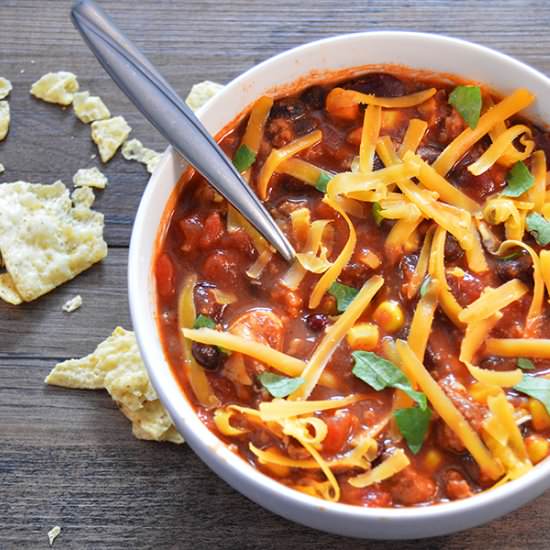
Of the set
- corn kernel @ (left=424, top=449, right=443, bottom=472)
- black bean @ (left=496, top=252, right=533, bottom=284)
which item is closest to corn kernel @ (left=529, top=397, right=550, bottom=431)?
corn kernel @ (left=424, top=449, right=443, bottom=472)

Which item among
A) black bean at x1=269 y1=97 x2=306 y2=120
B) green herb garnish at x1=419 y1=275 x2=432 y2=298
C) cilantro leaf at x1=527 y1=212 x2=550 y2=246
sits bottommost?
green herb garnish at x1=419 y1=275 x2=432 y2=298

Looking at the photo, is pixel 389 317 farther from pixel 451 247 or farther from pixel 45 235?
pixel 45 235

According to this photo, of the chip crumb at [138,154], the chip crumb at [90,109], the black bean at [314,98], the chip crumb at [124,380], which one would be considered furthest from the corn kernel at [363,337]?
the chip crumb at [90,109]

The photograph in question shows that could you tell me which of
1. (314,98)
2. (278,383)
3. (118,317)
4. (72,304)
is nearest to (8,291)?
(72,304)

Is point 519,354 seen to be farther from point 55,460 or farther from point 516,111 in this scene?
point 55,460

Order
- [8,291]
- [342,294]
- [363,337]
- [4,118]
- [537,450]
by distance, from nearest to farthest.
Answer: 1. [537,450]
2. [363,337]
3. [342,294]
4. [8,291]
5. [4,118]

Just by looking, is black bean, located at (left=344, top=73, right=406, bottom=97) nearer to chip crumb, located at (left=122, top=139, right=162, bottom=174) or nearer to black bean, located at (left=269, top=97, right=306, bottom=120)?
black bean, located at (left=269, top=97, right=306, bottom=120)

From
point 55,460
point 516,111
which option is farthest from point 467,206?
point 55,460
